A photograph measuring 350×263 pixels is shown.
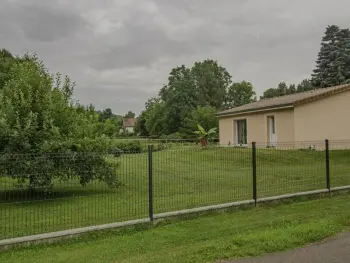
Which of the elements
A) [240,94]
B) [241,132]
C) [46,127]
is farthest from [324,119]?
[240,94]

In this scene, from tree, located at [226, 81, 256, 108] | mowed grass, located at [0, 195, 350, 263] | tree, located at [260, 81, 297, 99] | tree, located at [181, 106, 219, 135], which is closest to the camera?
mowed grass, located at [0, 195, 350, 263]

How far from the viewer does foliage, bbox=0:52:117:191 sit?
8.78m

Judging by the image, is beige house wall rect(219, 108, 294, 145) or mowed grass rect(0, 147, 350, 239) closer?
mowed grass rect(0, 147, 350, 239)

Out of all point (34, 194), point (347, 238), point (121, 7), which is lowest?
point (347, 238)

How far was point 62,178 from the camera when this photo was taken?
8727 millimetres

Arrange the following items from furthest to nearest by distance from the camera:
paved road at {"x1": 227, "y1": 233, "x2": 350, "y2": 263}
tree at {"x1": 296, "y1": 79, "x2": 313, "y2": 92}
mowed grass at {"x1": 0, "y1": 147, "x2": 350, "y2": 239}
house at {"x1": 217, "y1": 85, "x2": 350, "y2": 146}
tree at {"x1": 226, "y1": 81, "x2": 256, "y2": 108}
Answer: tree at {"x1": 226, "y1": 81, "x2": 256, "y2": 108}
tree at {"x1": 296, "y1": 79, "x2": 313, "y2": 92}
house at {"x1": 217, "y1": 85, "x2": 350, "y2": 146}
mowed grass at {"x1": 0, "y1": 147, "x2": 350, "y2": 239}
paved road at {"x1": 227, "y1": 233, "x2": 350, "y2": 263}

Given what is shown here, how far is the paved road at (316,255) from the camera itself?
5.35 meters

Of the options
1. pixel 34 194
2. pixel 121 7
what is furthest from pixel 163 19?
pixel 34 194

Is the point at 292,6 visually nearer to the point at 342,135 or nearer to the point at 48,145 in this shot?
the point at 342,135

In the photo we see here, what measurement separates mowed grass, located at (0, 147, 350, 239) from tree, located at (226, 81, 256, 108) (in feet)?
170

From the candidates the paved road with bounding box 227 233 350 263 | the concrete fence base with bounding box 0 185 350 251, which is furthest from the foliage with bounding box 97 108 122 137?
the paved road with bounding box 227 233 350 263

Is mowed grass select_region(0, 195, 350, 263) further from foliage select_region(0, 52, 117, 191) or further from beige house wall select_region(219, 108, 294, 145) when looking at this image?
beige house wall select_region(219, 108, 294, 145)

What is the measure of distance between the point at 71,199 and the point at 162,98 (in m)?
56.4

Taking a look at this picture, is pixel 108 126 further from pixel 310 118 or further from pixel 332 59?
pixel 332 59
